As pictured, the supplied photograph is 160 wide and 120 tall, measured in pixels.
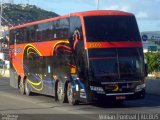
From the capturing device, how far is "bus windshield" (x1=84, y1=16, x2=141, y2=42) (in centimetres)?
1934

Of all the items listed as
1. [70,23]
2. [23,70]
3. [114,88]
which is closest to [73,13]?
[70,23]

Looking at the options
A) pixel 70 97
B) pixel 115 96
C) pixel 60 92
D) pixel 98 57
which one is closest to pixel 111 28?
pixel 98 57

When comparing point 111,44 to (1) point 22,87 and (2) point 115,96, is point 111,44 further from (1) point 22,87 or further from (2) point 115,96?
(1) point 22,87

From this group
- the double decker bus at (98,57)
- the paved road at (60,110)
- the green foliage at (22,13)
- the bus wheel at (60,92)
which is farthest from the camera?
the green foliage at (22,13)

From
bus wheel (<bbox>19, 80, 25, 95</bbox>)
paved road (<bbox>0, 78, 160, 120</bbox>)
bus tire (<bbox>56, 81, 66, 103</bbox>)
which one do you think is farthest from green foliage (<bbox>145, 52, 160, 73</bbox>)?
paved road (<bbox>0, 78, 160, 120</bbox>)

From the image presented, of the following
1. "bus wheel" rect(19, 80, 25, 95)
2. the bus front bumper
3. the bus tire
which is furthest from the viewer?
"bus wheel" rect(19, 80, 25, 95)

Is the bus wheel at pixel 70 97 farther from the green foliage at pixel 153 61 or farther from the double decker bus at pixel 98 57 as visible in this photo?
the green foliage at pixel 153 61

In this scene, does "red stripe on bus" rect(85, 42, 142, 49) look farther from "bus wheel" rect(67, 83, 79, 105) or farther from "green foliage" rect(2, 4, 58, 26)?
"green foliage" rect(2, 4, 58, 26)

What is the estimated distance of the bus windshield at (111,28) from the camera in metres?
19.3

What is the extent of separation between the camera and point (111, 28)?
19.7m

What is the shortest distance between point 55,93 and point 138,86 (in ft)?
15.0

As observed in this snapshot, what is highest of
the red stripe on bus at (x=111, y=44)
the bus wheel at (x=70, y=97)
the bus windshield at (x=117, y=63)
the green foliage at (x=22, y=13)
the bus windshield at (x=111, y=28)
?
the green foliage at (x=22, y=13)

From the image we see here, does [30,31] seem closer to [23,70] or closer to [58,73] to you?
[23,70]

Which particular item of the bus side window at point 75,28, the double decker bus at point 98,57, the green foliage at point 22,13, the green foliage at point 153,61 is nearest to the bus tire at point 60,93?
the double decker bus at point 98,57
